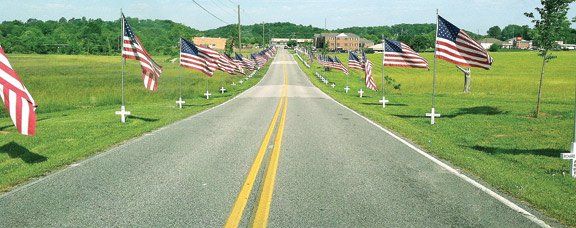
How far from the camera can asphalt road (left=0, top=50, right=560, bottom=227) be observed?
536 centimetres

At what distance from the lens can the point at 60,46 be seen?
14150 centimetres

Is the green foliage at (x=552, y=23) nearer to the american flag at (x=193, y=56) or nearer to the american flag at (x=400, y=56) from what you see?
the american flag at (x=400, y=56)

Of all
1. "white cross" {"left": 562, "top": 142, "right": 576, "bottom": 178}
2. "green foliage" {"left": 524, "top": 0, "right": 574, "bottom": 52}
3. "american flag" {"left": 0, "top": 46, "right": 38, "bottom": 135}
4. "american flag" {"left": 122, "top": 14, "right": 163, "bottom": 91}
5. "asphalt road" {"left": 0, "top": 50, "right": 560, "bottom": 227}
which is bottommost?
"asphalt road" {"left": 0, "top": 50, "right": 560, "bottom": 227}

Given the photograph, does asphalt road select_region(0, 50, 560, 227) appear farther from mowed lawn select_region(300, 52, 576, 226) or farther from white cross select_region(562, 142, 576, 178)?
white cross select_region(562, 142, 576, 178)

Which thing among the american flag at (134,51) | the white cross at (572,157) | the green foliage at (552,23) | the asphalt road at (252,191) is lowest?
the asphalt road at (252,191)

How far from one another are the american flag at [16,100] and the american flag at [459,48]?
12457mm

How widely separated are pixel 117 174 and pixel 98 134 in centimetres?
636

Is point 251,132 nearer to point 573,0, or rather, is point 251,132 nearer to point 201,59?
point 201,59

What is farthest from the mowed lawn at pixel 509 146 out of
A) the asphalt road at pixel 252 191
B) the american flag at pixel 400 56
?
the american flag at pixel 400 56

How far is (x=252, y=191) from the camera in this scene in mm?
6578

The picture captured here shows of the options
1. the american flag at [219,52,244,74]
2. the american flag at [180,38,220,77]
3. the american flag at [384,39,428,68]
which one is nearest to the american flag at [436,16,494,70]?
the american flag at [384,39,428,68]

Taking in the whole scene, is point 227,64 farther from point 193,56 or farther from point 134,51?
point 134,51

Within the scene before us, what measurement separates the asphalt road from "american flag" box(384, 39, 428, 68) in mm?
8957

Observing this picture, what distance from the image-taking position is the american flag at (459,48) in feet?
47.0
